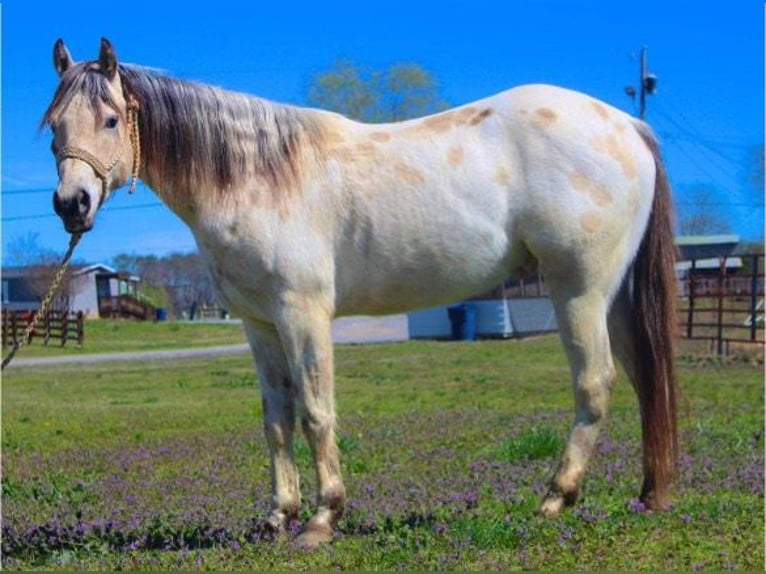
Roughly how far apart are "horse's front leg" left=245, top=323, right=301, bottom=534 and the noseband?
3.48 feet

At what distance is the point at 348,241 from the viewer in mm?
5582

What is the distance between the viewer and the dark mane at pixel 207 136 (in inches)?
221

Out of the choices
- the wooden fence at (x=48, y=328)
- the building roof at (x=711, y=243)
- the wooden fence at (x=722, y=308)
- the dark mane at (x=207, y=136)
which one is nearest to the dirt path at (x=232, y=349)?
the wooden fence at (x=48, y=328)

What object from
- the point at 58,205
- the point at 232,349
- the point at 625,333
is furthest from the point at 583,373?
the point at 232,349

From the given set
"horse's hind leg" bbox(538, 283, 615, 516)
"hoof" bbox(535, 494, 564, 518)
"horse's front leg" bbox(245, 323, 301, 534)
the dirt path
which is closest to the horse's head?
"horse's front leg" bbox(245, 323, 301, 534)

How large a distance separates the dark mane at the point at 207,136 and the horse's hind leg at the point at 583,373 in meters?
1.65

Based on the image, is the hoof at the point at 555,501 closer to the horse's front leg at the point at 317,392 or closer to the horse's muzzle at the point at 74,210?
the horse's front leg at the point at 317,392

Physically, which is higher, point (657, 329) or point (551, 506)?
point (657, 329)

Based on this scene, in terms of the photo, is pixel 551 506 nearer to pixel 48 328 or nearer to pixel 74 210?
pixel 74 210

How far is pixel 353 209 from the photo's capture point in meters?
5.59

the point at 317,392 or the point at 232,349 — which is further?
the point at 232,349

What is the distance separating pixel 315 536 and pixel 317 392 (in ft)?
2.40

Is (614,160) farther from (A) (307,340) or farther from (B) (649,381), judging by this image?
(A) (307,340)

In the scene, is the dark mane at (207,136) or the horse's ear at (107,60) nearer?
the horse's ear at (107,60)
